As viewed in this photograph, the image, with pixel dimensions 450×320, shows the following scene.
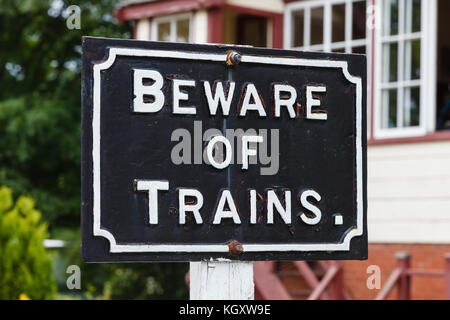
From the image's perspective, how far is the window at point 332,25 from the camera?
9500mm

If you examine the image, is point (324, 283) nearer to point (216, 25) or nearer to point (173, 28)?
point (216, 25)

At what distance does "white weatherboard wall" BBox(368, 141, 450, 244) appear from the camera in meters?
8.45

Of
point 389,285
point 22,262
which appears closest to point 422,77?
point 389,285

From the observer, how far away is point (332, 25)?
31.7ft

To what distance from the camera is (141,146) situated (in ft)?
9.37

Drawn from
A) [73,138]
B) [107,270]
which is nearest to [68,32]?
[73,138]

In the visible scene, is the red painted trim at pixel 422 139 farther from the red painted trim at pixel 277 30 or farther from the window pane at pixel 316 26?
the red painted trim at pixel 277 30

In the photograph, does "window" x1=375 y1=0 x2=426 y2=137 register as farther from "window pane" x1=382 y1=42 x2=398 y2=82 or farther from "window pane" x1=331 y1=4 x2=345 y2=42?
"window pane" x1=331 y1=4 x2=345 y2=42

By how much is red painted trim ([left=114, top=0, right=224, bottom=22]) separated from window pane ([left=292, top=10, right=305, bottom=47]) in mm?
948

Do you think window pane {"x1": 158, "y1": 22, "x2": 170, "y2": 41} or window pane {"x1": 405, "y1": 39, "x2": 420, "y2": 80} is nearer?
window pane {"x1": 405, "y1": 39, "x2": 420, "y2": 80}

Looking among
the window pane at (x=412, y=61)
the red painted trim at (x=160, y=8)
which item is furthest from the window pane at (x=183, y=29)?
the window pane at (x=412, y=61)

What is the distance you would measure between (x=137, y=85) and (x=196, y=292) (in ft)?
2.49

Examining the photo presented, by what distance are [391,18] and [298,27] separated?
54.2 inches

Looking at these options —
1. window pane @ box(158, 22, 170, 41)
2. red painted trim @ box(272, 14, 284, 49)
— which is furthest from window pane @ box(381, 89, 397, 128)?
window pane @ box(158, 22, 170, 41)
